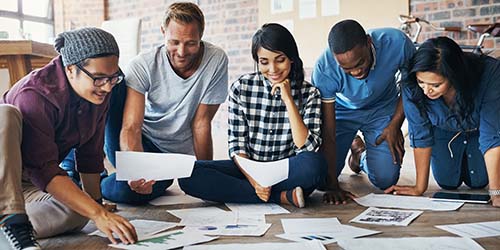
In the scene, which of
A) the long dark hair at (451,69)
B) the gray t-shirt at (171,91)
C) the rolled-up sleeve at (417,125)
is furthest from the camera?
the gray t-shirt at (171,91)

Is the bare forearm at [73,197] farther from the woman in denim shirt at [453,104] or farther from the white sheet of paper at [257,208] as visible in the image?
the woman in denim shirt at [453,104]

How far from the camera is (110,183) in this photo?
2246 mm

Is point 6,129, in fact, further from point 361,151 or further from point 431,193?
point 361,151

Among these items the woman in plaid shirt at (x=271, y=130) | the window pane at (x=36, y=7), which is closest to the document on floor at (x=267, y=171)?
the woman in plaid shirt at (x=271, y=130)

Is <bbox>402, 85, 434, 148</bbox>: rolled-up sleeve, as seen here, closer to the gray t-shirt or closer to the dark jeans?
the gray t-shirt

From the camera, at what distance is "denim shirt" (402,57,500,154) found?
2055 mm

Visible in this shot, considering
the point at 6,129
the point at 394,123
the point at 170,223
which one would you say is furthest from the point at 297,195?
the point at 6,129

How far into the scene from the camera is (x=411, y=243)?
5.18 ft

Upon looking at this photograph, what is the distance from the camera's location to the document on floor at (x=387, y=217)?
185 cm

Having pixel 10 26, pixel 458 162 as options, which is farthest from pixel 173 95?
pixel 10 26

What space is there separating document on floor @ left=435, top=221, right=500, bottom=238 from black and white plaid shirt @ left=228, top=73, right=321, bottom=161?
2.12 feet

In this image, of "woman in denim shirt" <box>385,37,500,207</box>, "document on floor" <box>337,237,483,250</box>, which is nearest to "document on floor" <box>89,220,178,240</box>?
"document on floor" <box>337,237,483,250</box>

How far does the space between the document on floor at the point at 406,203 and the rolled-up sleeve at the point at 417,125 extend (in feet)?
0.73

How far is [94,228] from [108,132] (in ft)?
2.02
